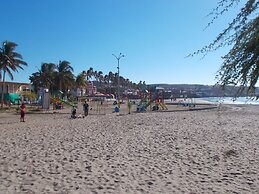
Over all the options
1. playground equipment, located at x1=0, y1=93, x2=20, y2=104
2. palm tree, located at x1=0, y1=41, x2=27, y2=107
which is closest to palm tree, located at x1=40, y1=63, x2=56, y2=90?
playground equipment, located at x1=0, y1=93, x2=20, y2=104

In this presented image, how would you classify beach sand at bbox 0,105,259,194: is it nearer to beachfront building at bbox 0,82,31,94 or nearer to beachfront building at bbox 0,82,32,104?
beachfront building at bbox 0,82,32,104

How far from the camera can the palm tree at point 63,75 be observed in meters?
60.6

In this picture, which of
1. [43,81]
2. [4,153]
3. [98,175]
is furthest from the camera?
[43,81]

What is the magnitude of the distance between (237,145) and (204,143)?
4.24ft

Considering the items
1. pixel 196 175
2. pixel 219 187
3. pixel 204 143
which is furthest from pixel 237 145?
pixel 219 187

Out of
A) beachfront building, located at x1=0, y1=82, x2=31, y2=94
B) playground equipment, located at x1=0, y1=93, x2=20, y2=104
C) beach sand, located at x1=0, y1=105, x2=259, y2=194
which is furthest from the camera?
beachfront building, located at x1=0, y1=82, x2=31, y2=94

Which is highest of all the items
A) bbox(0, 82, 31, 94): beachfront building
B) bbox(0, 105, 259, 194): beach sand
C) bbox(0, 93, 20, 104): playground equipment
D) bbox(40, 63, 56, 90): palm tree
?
bbox(40, 63, 56, 90): palm tree

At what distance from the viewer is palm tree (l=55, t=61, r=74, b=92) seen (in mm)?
60581

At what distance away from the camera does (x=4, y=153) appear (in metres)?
9.78

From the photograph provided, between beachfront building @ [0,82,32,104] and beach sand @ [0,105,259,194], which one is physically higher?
beachfront building @ [0,82,32,104]

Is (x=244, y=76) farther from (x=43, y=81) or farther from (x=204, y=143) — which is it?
(x=43, y=81)

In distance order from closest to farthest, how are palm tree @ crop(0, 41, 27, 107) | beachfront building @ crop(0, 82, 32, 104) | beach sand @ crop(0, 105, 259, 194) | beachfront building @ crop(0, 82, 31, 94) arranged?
beach sand @ crop(0, 105, 259, 194) < palm tree @ crop(0, 41, 27, 107) < beachfront building @ crop(0, 82, 32, 104) < beachfront building @ crop(0, 82, 31, 94)

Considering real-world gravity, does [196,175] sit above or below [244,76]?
below

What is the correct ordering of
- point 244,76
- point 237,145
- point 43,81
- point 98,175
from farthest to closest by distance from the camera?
point 43,81 < point 237,145 < point 98,175 < point 244,76
